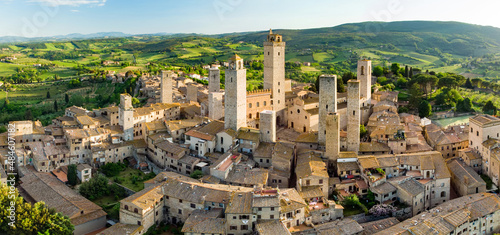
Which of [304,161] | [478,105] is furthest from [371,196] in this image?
[478,105]

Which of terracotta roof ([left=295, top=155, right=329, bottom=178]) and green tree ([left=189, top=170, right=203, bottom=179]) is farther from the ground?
terracotta roof ([left=295, top=155, right=329, bottom=178])

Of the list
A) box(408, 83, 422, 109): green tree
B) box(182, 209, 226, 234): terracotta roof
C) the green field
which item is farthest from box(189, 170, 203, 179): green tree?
the green field

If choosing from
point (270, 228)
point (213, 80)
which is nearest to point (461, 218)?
point (270, 228)

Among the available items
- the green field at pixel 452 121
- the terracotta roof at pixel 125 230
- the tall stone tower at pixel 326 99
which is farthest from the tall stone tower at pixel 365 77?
the terracotta roof at pixel 125 230

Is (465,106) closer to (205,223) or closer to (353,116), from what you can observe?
(353,116)

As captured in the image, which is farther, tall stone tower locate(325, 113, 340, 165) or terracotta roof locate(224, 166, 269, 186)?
tall stone tower locate(325, 113, 340, 165)

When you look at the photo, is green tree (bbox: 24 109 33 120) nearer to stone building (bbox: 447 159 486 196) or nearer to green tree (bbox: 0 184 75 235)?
green tree (bbox: 0 184 75 235)

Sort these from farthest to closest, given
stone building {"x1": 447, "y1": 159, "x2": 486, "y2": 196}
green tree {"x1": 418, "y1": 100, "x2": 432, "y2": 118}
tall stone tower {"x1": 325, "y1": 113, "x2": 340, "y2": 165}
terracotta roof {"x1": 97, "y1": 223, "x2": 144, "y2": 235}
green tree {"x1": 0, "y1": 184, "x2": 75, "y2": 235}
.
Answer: green tree {"x1": 418, "y1": 100, "x2": 432, "y2": 118}, tall stone tower {"x1": 325, "y1": 113, "x2": 340, "y2": 165}, stone building {"x1": 447, "y1": 159, "x2": 486, "y2": 196}, green tree {"x1": 0, "y1": 184, "x2": 75, "y2": 235}, terracotta roof {"x1": 97, "y1": 223, "x2": 144, "y2": 235}
